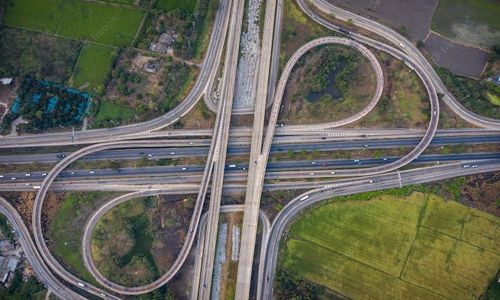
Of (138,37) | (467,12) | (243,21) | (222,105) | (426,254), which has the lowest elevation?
(426,254)

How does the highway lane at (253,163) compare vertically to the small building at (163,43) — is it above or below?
below

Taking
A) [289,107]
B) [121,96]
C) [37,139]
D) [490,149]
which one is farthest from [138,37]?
[490,149]

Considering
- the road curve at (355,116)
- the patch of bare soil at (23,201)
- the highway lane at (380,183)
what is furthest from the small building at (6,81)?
the highway lane at (380,183)

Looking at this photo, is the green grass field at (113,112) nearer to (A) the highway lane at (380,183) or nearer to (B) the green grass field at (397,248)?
(A) the highway lane at (380,183)

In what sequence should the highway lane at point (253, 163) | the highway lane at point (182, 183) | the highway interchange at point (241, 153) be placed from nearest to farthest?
the highway lane at point (253, 163)
the highway interchange at point (241, 153)
the highway lane at point (182, 183)

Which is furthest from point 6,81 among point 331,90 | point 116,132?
point 331,90

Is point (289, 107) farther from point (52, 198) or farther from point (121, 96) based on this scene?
point (52, 198)

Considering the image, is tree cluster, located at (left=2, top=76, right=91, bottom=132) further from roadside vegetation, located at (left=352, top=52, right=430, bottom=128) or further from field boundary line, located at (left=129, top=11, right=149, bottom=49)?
roadside vegetation, located at (left=352, top=52, right=430, bottom=128)
